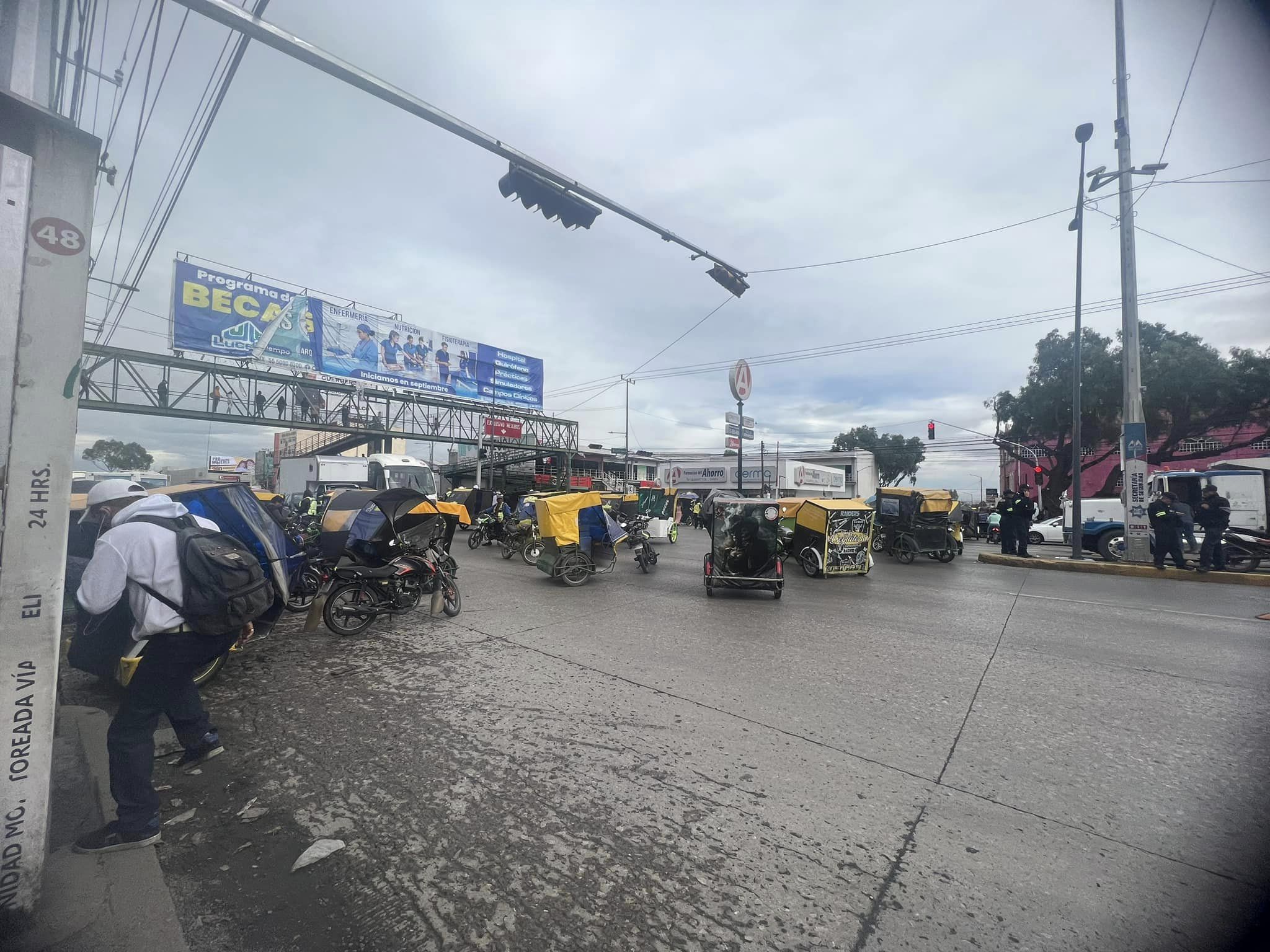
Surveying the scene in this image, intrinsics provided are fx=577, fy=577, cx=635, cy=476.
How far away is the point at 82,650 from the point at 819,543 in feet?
37.3

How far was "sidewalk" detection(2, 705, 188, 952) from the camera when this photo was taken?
213 cm

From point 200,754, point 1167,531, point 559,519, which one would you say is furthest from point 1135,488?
point 200,754

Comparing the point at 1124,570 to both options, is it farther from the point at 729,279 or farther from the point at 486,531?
the point at 486,531

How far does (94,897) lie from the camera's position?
236 centimetres

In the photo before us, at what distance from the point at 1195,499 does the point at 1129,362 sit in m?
5.06

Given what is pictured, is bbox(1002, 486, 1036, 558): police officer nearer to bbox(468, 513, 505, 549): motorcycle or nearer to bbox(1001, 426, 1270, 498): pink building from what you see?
bbox(1001, 426, 1270, 498): pink building

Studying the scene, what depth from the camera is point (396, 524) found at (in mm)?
7398

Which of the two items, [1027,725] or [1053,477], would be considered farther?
[1053,477]

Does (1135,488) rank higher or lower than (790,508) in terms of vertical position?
higher

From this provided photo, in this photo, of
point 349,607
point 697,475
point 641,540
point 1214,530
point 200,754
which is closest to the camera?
point 200,754

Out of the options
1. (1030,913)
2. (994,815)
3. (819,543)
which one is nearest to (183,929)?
(1030,913)

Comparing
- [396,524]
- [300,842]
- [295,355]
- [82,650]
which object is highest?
[295,355]

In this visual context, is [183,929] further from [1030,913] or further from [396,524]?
[396,524]

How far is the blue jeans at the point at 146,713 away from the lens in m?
2.76
